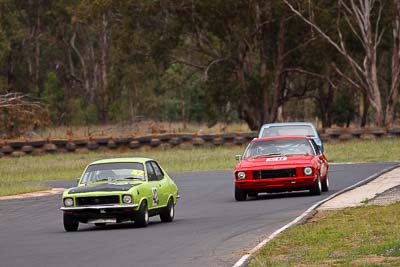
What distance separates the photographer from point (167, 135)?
5262 cm

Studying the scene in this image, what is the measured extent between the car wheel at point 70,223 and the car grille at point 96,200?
1.20ft

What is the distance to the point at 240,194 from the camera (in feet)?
80.7

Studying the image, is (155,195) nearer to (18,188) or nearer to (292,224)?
(292,224)

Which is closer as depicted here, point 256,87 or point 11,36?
point 256,87

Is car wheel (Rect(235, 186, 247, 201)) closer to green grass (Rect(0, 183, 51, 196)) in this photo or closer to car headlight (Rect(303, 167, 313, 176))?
car headlight (Rect(303, 167, 313, 176))

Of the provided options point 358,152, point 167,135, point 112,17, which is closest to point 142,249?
point 358,152

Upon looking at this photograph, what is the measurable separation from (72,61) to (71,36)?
11.2 feet

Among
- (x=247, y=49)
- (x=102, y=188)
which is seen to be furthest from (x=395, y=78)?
(x=102, y=188)

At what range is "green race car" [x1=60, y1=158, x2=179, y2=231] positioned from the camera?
728 inches

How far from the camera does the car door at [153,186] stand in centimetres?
1934

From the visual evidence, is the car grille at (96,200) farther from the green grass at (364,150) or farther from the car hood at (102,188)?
the green grass at (364,150)

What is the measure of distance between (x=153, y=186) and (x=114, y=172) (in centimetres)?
90

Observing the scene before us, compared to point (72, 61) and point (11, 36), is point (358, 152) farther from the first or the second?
point (72, 61)

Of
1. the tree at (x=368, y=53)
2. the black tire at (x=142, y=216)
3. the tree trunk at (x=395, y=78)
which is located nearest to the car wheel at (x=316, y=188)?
the black tire at (x=142, y=216)
